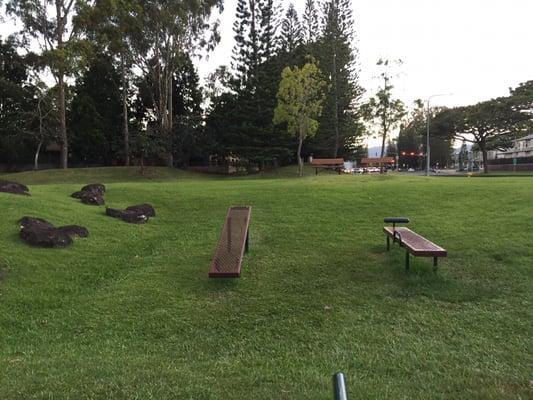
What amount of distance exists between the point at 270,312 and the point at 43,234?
4.64m

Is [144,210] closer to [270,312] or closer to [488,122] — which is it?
[270,312]

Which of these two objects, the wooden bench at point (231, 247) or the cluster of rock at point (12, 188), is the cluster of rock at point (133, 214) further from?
the cluster of rock at point (12, 188)

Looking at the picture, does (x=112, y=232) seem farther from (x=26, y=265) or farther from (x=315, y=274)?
(x=315, y=274)

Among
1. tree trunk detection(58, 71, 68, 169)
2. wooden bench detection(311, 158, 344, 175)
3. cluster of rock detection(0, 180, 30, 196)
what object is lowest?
cluster of rock detection(0, 180, 30, 196)

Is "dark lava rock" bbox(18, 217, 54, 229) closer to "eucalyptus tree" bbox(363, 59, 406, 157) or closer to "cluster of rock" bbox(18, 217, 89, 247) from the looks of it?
"cluster of rock" bbox(18, 217, 89, 247)

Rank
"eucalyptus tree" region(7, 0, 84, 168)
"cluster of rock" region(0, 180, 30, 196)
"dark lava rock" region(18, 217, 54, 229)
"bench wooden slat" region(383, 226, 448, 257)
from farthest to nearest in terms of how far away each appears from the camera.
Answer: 1. "eucalyptus tree" region(7, 0, 84, 168)
2. "cluster of rock" region(0, 180, 30, 196)
3. "dark lava rock" region(18, 217, 54, 229)
4. "bench wooden slat" region(383, 226, 448, 257)

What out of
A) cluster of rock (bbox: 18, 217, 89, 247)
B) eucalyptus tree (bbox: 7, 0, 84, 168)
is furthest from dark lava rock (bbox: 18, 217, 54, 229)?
eucalyptus tree (bbox: 7, 0, 84, 168)

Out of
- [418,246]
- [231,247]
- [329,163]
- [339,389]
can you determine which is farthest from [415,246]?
[329,163]

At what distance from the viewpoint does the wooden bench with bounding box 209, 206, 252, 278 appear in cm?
624

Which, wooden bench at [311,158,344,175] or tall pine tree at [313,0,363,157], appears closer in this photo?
wooden bench at [311,158,344,175]

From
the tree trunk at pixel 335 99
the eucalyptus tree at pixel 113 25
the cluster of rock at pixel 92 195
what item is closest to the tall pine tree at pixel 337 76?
the tree trunk at pixel 335 99

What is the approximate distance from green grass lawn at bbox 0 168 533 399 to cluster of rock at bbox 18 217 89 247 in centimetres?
18

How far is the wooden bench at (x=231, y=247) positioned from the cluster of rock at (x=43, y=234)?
2.81 meters

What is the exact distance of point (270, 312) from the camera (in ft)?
18.3
